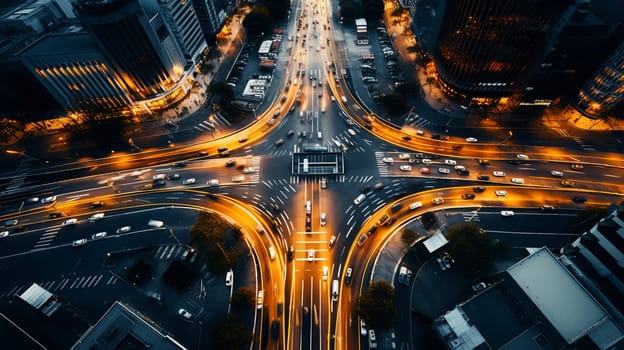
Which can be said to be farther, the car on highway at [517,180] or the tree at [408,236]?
the car on highway at [517,180]

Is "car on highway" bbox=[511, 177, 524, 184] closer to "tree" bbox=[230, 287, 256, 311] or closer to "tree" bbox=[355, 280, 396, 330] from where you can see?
"tree" bbox=[355, 280, 396, 330]

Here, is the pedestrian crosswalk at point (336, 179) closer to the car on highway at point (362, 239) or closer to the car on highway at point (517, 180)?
the car on highway at point (362, 239)

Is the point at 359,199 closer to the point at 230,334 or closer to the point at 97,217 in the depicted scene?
the point at 230,334

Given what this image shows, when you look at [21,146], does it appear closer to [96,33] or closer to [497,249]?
[96,33]

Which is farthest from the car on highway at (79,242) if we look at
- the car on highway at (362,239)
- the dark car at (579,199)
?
the dark car at (579,199)

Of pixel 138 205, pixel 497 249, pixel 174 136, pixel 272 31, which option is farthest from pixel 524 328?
pixel 272 31

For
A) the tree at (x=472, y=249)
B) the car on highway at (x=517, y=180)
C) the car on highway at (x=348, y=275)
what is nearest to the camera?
the tree at (x=472, y=249)
